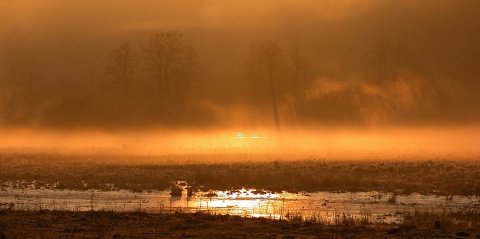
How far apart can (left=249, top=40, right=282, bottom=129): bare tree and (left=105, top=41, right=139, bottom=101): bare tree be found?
16677 mm

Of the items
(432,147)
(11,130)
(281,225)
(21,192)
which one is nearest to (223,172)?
(21,192)

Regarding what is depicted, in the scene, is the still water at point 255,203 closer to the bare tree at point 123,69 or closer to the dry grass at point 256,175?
the dry grass at point 256,175

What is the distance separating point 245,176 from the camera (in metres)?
40.1

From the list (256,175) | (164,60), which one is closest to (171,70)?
(164,60)

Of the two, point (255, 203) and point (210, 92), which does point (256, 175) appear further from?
point (210, 92)

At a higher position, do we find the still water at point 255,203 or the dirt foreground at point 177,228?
the still water at point 255,203

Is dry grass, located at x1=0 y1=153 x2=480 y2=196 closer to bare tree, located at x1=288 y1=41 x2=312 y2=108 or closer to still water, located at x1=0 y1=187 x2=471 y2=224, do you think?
still water, located at x1=0 y1=187 x2=471 y2=224

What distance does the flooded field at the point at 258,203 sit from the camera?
87.9 feet

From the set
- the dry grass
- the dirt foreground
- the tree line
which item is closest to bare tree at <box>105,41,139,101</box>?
the tree line

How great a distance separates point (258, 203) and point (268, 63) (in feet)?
210

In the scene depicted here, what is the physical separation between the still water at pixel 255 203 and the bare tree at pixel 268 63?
59.1 metres

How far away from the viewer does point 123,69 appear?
9038cm

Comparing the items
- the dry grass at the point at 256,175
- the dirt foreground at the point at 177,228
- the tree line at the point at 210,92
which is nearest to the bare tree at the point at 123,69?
the tree line at the point at 210,92

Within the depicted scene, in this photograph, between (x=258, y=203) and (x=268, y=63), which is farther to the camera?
(x=268, y=63)
